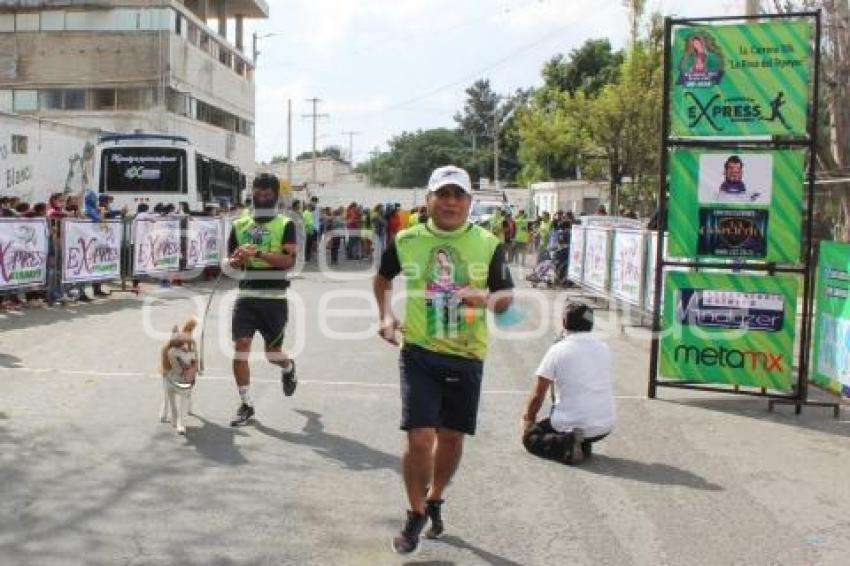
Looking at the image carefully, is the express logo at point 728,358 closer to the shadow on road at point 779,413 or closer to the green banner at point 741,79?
the shadow on road at point 779,413

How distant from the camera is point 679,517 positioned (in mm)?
5227

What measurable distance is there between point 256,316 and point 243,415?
0.74 metres

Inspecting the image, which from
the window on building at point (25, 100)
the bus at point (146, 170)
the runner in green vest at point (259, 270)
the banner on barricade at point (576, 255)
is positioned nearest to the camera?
the runner in green vest at point (259, 270)

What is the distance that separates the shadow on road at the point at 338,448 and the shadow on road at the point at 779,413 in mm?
3296

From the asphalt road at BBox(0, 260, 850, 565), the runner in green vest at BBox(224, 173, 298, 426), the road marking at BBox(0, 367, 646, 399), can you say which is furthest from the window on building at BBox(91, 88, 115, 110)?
the runner in green vest at BBox(224, 173, 298, 426)

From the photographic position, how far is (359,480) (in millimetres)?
5801

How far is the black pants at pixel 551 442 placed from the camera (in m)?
6.29

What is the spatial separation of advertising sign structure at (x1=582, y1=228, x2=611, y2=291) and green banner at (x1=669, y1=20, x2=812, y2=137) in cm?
812

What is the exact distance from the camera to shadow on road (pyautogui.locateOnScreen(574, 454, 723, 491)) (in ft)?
19.5

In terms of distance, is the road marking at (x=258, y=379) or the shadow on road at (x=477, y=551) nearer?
the shadow on road at (x=477, y=551)

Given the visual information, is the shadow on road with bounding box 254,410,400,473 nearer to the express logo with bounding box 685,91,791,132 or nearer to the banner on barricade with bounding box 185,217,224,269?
the express logo with bounding box 685,91,791,132

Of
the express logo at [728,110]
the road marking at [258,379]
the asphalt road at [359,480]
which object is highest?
the express logo at [728,110]

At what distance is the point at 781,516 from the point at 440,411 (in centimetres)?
209

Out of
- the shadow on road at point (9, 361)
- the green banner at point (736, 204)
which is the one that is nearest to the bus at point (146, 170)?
the shadow on road at point (9, 361)
